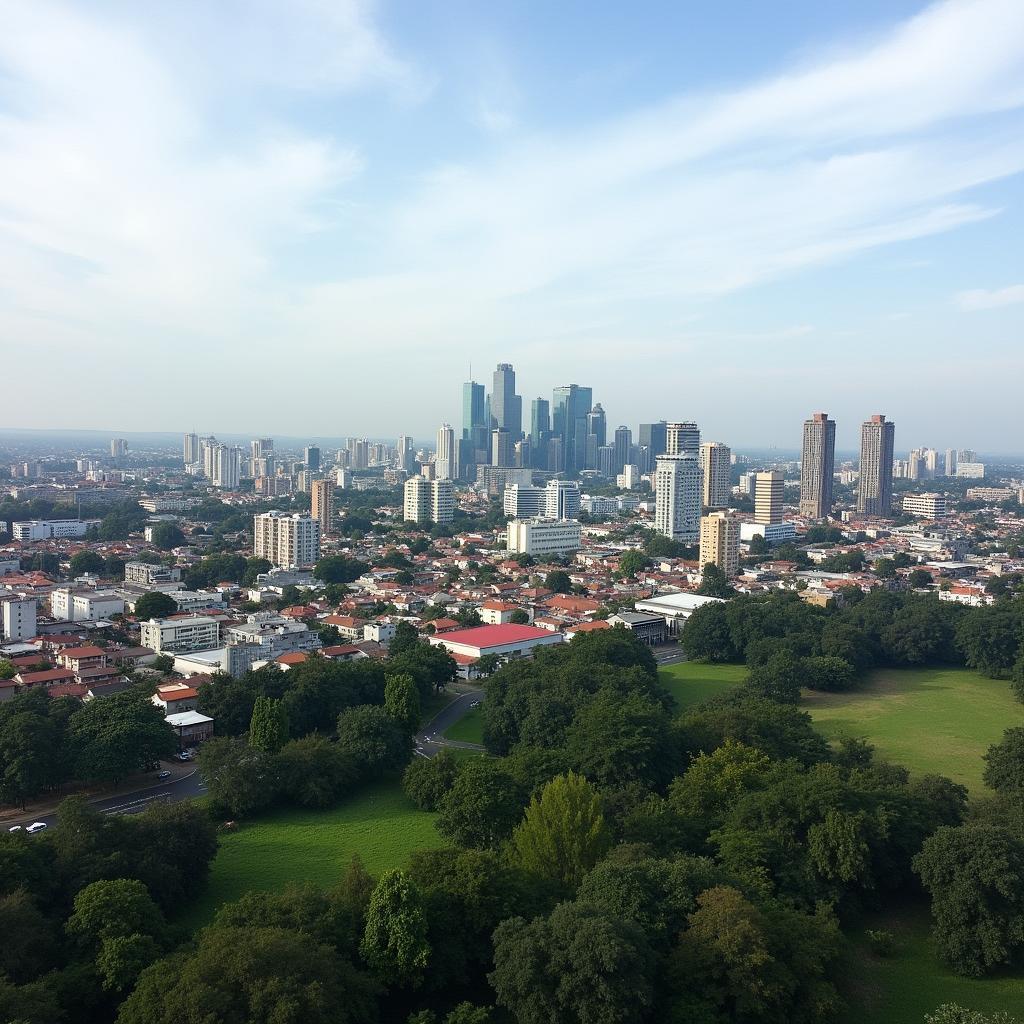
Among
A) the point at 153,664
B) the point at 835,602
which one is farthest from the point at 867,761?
the point at 835,602

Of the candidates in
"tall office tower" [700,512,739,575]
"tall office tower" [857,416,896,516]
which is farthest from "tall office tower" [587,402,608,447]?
"tall office tower" [700,512,739,575]

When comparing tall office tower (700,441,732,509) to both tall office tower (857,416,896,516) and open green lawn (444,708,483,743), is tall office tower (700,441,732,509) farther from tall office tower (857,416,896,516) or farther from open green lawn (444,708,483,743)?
open green lawn (444,708,483,743)

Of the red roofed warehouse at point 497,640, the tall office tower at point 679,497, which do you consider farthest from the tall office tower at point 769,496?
the red roofed warehouse at point 497,640

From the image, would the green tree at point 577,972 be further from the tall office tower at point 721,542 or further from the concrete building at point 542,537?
the concrete building at point 542,537

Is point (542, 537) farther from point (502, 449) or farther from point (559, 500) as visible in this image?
point (502, 449)

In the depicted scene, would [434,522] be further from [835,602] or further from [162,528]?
[835,602]

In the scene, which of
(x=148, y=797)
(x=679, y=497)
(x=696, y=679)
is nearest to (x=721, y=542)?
(x=679, y=497)
